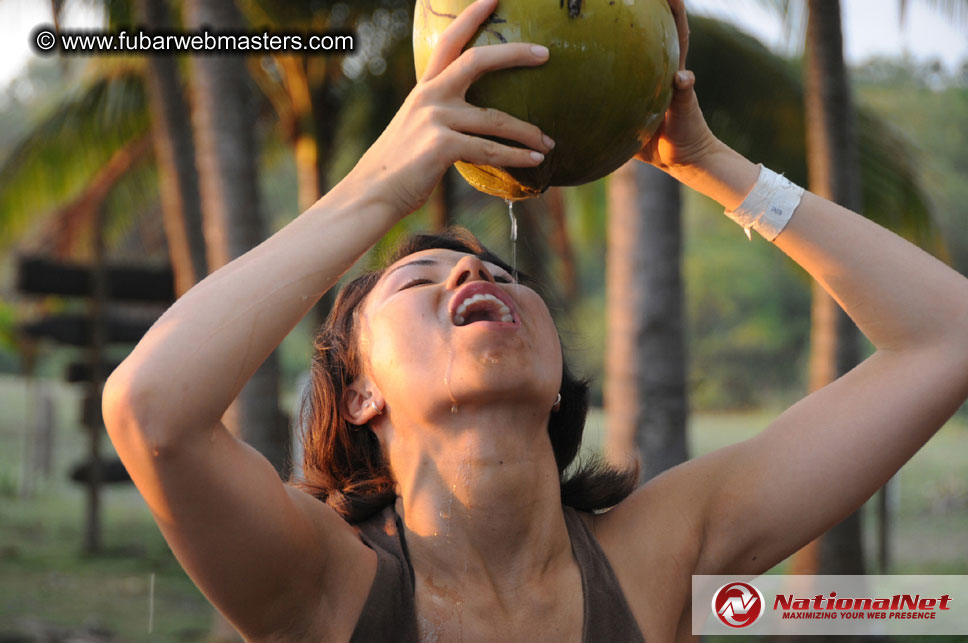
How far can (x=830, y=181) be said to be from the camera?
216 inches

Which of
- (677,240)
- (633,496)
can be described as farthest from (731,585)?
(677,240)

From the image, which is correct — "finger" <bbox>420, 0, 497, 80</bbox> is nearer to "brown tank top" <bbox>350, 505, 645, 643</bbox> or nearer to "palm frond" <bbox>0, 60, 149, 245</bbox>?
"brown tank top" <bbox>350, 505, 645, 643</bbox>

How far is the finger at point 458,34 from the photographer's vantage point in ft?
6.03

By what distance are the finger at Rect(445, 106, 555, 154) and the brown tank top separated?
90cm

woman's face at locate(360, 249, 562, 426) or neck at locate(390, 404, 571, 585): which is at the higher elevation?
woman's face at locate(360, 249, 562, 426)

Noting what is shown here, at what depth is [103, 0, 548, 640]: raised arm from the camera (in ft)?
5.51

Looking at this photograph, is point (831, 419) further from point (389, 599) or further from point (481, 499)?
point (389, 599)

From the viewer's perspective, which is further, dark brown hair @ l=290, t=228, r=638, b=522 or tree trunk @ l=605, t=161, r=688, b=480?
tree trunk @ l=605, t=161, r=688, b=480

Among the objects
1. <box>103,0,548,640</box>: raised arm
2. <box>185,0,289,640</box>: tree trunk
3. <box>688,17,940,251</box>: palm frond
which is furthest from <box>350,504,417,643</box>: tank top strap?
<box>688,17,940,251</box>: palm frond

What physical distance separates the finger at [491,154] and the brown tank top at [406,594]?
0.86 metres

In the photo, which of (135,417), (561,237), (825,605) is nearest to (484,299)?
(135,417)

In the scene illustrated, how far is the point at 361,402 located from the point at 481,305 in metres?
0.41

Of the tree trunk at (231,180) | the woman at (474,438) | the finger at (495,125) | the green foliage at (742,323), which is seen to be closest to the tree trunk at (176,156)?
the tree trunk at (231,180)

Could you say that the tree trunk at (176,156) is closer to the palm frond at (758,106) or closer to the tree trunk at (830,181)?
the tree trunk at (830,181)
